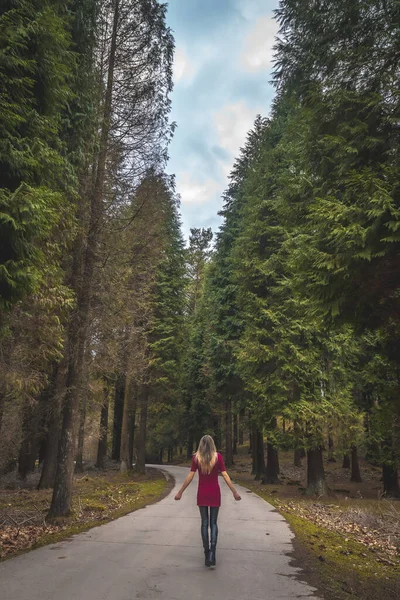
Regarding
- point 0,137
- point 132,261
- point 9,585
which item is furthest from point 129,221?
point 9,585

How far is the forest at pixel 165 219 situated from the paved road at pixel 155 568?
286 cm

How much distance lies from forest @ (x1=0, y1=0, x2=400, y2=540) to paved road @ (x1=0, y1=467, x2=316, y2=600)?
2.86m

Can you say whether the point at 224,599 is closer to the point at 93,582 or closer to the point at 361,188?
the point at 93,582

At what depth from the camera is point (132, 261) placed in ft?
40.4

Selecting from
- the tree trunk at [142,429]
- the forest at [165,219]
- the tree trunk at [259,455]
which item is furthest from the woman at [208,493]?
the tree trunk at [142,429]

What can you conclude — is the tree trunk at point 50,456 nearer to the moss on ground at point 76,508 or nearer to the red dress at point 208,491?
the moss on ground at point 76,508

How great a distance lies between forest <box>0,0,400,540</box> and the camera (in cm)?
580

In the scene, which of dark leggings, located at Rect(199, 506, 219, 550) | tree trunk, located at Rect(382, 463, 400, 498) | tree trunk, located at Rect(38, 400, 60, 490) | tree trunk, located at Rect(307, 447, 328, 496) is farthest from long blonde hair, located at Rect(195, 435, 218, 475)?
tree trunk, located at Rect(382, 463, 400, 498)

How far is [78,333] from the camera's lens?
1045cm

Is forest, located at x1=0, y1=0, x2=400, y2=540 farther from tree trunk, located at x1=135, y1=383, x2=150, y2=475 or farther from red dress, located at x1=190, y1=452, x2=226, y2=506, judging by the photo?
red dress, located at x1=190, y1=452, x2=226, y2=506

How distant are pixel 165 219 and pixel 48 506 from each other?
28.7ft

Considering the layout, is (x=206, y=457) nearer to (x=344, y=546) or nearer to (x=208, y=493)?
(x=208, y=493)

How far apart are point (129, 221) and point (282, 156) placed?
9505mm

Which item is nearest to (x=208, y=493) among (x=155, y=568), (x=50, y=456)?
(x=155, y=568)
